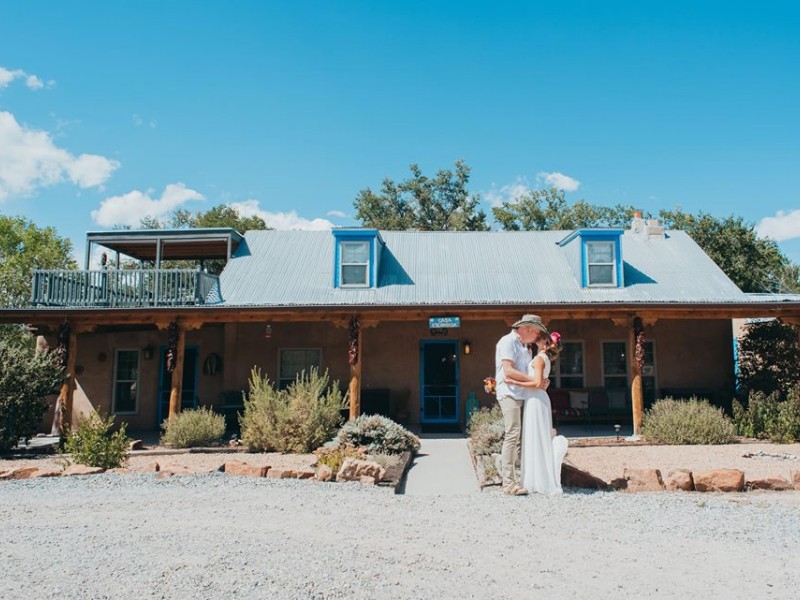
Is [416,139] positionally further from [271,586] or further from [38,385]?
[271,586]

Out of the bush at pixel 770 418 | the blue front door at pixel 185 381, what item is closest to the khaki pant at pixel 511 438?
the bush at pixel 770 418

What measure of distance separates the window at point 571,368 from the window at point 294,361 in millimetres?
5999

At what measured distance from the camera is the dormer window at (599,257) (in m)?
14.7

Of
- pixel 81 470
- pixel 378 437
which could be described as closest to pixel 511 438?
pixel 378 437

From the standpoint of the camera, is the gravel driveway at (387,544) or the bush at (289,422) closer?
the gravel driveway at (387,544)

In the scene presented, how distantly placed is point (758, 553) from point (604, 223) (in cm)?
3147

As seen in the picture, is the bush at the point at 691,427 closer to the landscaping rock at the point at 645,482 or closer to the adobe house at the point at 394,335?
the adobe house at the point at 394,335

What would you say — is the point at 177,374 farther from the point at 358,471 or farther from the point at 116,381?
the point at 358,471

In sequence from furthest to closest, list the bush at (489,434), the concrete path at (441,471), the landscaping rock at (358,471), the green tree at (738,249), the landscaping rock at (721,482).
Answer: the green tree at (738,249) < the bush at (489,434) < the landscaping rock at (358,471) < the concrete path at (441,471) < the landscaping rock at (721,482)

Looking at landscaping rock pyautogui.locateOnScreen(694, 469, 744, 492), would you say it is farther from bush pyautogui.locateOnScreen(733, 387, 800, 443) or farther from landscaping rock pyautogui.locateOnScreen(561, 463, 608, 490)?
bush pyautogui.locateOnScreen(733, 387, 800, 443)

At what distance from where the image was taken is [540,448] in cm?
659

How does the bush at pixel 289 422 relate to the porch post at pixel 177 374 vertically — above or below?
below

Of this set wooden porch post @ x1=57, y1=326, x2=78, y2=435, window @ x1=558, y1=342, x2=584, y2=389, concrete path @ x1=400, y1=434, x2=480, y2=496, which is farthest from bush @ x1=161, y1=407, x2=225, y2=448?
window @ x1=558, y1=342, x2=584, y2=389

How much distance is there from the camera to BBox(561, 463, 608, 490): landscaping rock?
23.5 ft
